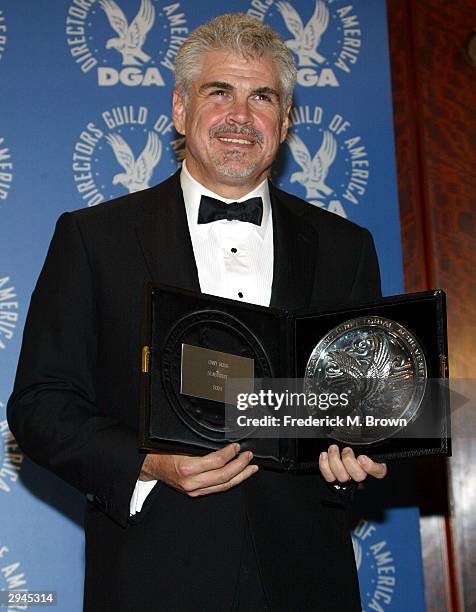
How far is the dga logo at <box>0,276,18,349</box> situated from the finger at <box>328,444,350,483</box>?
131cm

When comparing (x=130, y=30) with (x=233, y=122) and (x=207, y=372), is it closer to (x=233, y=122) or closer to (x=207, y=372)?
(x=233, y=122)

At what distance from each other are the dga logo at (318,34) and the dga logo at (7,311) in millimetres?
1116

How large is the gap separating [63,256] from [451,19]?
177cm

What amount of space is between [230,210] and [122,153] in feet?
2.87

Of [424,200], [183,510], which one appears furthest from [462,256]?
[183,510]

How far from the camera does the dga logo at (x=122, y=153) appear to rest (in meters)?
3.02

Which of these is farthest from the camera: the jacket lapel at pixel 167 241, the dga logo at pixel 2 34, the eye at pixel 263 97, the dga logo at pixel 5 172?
the dga logo at pixel 2 34

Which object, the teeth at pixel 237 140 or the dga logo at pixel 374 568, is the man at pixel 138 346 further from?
the dga logo at pixel 374 568

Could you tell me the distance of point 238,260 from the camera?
7.30 feet

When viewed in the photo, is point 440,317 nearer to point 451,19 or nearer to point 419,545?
point 419,545

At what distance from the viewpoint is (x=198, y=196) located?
2.33 m

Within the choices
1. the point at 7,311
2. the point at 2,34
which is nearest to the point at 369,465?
the point at 7,311

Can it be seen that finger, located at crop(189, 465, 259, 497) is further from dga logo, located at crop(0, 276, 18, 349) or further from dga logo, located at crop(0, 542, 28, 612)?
dga logo, located at crop(0, 276, 18, 349)

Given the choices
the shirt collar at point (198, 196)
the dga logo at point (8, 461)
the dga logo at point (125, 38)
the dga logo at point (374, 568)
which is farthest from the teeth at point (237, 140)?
the dga logo at point (374, 568)
